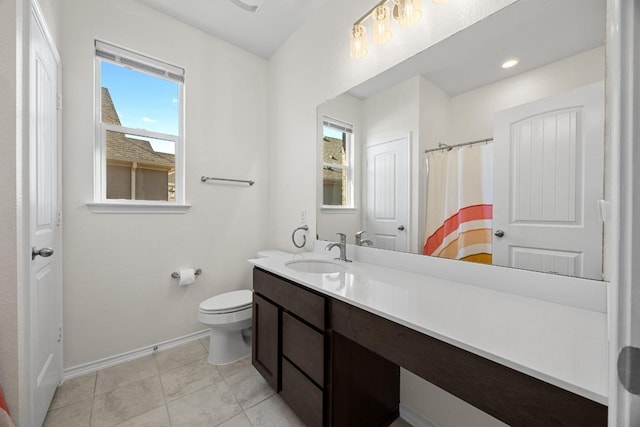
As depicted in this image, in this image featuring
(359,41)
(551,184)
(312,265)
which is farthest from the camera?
(312,265)

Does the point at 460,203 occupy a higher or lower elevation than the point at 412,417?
higher

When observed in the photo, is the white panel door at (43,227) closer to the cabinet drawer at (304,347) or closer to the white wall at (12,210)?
the white wall at (12,210)

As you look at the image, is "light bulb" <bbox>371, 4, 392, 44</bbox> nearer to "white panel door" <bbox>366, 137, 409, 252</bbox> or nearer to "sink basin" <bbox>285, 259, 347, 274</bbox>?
"white panel door" <bbox>366, 137, 409, 252</bbox>

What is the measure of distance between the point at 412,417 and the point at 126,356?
2.04 meters

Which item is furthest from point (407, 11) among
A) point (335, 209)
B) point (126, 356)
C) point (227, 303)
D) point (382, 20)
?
point (126, 356)

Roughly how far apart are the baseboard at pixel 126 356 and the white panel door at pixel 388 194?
1.82 metres

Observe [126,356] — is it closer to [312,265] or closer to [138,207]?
[138,207]

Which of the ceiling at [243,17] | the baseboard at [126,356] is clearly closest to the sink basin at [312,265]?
the baseboard at [126,356]

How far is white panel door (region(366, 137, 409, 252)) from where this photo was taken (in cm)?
144

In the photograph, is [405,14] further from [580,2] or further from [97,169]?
[97,169]

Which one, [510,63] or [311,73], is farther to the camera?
[311,73]

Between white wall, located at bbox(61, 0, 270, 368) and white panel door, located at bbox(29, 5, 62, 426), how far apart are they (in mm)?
149

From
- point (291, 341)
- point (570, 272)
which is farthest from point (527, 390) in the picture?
point (291, 341)

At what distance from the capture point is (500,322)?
77cm
